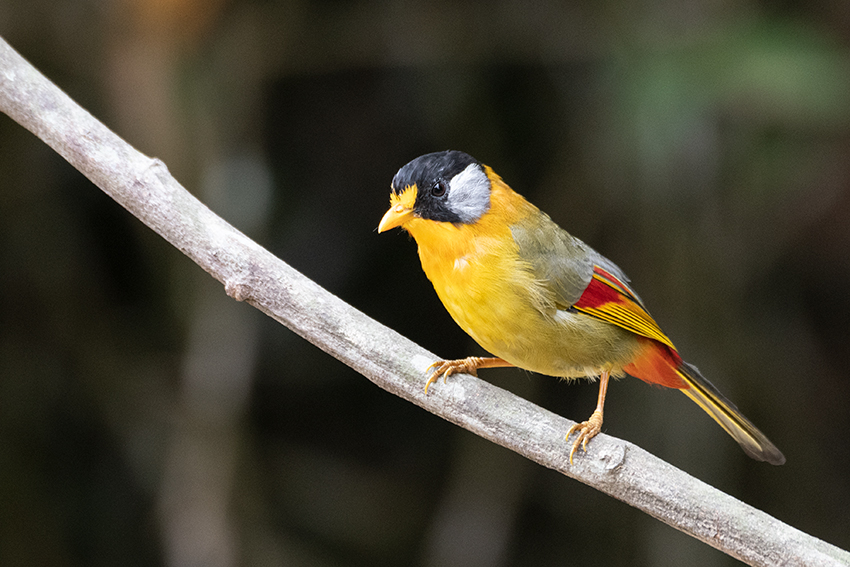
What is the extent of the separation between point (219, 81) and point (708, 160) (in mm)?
2241

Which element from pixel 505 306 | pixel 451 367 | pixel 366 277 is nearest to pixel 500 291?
pixel 505 306

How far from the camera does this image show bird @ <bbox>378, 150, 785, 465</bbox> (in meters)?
Answer: 1.83

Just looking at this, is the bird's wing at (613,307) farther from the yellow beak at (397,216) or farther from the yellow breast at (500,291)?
the yellow beak at (397,216)

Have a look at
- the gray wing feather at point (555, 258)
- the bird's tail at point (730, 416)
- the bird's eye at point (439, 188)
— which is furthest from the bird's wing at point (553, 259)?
the bird's tail at point (730, 416)

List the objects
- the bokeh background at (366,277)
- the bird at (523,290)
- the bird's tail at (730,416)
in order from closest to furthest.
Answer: the bird at (523,290) < the bird's tail at (730,416) < the bokeh background at (366,277)

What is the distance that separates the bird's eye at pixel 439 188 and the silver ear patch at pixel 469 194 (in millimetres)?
21

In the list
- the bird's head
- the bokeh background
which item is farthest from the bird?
the bokeh background

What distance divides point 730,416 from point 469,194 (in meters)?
1.00

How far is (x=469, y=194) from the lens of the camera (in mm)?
1886

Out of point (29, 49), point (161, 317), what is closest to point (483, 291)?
point (161, 317)

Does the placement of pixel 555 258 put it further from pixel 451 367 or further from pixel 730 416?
pixel 730 416

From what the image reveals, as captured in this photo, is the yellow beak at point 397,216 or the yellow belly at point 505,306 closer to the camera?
the yellow beak at point 397,216

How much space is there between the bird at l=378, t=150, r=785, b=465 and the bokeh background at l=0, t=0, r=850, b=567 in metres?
1.26

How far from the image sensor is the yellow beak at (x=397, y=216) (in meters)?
1.72
